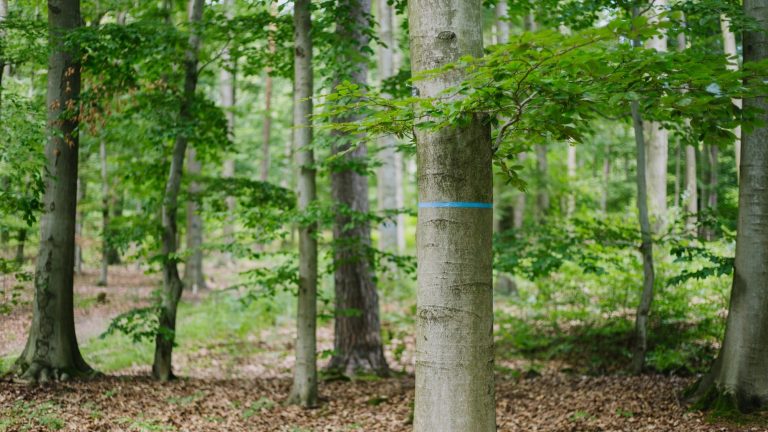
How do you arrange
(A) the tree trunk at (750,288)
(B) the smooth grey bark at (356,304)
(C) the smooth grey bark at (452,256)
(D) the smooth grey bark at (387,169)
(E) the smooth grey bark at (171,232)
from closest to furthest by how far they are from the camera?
(C) the smooth grey bark at (452,256) < (A) the tree trunk at (750,288) < (E) the smooth grey bark at (171,232) < (B) the smooth grey bark at (356,304) < (D) the smooth grey bark at (387,169)

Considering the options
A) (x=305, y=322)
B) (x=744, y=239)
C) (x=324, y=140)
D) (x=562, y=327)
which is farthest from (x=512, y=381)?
(x=324, y=140)

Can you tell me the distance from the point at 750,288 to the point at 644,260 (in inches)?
85.6

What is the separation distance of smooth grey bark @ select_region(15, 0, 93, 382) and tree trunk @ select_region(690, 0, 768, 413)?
7.21 m

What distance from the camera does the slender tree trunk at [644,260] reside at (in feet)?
24.9

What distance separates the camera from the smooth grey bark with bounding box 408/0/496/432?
10.7 feet

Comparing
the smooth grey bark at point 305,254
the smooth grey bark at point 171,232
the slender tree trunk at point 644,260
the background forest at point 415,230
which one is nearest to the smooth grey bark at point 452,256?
the background forest at point 415,230

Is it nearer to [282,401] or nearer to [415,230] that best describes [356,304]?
[415,230]

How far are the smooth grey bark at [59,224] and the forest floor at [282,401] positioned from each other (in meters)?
0.56

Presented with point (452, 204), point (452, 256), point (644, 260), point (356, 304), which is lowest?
point (356, 304)

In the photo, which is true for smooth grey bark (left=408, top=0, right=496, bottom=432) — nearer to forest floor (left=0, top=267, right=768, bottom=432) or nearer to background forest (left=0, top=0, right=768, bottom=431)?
background forest (left=0, top=0, right=768, bottom=431)

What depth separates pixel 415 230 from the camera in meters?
7.91

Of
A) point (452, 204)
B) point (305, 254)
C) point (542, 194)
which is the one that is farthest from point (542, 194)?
point (452, 204)

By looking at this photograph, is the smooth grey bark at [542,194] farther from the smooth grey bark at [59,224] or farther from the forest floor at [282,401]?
the smooth grey bark at [59,224]

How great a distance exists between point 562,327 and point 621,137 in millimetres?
17153
